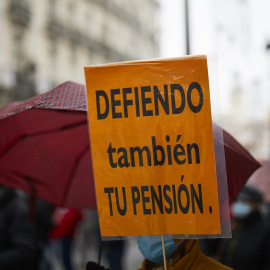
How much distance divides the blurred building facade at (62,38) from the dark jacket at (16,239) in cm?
1915

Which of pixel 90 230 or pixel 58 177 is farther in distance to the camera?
pixel 90 230

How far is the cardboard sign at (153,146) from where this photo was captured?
2.39 metres

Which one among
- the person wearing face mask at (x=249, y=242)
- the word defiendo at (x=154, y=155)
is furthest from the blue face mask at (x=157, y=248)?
the person wearing face mask at (x=249, y=242)

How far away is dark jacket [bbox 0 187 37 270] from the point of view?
3369 mm

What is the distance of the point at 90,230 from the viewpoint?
1141 cm

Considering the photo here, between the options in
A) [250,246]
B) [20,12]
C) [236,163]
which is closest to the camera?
[236,163]

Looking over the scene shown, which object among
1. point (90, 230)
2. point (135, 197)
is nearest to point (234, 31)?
point (90, 230)

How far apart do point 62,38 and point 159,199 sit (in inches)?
1068

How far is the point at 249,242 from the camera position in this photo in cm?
→ 444

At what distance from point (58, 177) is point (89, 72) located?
1506 millimetres

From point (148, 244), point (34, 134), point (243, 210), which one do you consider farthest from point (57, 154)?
point (243, 210)

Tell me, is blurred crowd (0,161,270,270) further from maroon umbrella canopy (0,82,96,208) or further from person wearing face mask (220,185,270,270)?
maroon umbrella canopy (0,82,96,208)

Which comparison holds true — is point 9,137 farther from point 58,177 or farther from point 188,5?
point 188,5

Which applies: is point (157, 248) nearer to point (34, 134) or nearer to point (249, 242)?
point (34, 134)
